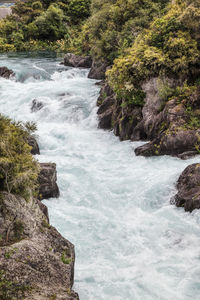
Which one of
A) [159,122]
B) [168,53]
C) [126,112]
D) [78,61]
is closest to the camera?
[159,122]

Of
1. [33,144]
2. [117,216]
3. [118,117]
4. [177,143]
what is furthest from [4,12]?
[117,216]

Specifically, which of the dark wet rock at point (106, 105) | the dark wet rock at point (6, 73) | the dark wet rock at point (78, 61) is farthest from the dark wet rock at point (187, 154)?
the dark wet rock at point (78, 61)

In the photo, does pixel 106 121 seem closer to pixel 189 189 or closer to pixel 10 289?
pixel 189 189

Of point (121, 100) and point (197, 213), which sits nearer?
point (197, 213)

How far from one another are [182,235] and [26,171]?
14.1ft

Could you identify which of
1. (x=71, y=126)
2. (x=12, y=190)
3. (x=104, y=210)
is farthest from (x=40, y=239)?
(x=71, y=126)

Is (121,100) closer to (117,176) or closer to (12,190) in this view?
(117,176)

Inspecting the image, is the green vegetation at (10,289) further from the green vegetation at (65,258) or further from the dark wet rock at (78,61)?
the dark wet rock at (78,61)

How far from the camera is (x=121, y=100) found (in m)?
14.2

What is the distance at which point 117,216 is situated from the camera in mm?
8641

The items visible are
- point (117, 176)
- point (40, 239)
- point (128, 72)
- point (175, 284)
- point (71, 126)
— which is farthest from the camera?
point (71, 126)

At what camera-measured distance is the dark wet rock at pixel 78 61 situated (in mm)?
26500

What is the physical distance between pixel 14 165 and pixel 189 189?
521 centimetres

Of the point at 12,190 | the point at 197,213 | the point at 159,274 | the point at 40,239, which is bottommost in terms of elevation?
the point at 159,274
